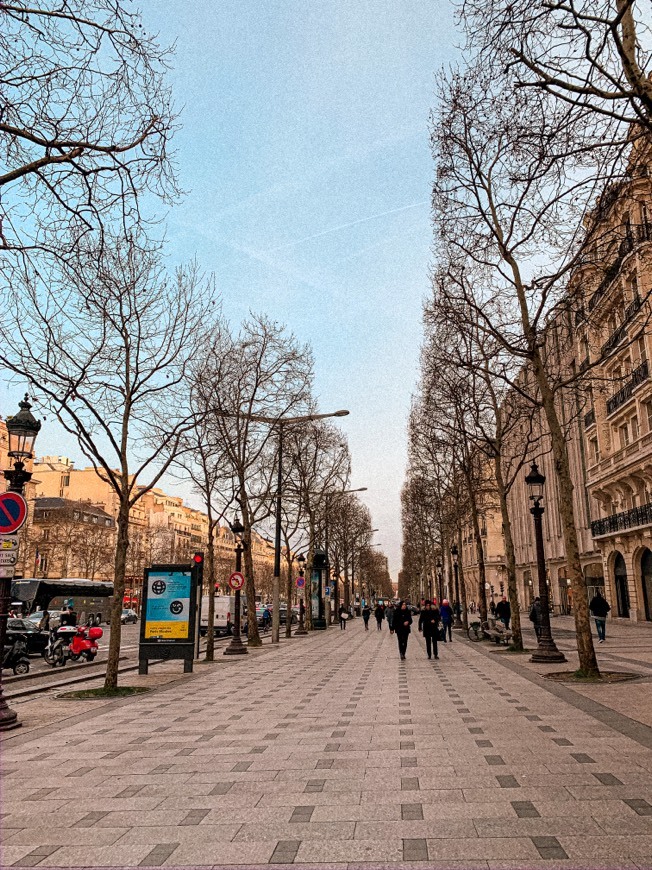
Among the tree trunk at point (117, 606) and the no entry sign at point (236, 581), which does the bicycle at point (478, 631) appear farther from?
the tree trunk at point (117, 606)

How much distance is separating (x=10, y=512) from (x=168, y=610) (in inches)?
294

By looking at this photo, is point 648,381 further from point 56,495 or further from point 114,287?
point 56,495

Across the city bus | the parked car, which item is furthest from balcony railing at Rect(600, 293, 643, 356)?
the city bus

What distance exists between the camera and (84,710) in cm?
1193

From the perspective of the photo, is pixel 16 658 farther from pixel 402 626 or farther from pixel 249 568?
pixel 402 626

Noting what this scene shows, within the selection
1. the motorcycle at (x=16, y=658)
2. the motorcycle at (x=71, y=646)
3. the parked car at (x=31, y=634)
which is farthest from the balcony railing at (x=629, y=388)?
the parked car at (x=31, y=634)

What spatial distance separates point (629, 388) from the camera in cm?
3366

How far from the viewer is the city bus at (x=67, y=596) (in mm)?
39625

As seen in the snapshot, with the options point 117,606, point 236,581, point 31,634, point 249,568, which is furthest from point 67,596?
point 117,606

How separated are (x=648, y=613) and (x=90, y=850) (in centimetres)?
3498

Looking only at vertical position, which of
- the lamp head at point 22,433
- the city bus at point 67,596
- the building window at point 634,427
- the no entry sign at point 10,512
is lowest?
the city bus at point 67,596

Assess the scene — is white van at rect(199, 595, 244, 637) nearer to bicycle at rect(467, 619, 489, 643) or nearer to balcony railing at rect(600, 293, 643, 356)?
bicycle at rect(467, 619, 489, 643)

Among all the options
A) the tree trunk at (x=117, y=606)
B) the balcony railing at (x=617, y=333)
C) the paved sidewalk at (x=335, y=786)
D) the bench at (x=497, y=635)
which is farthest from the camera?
the bench at (x=497, y=635)

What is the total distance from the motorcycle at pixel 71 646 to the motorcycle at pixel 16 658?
5.86ft
